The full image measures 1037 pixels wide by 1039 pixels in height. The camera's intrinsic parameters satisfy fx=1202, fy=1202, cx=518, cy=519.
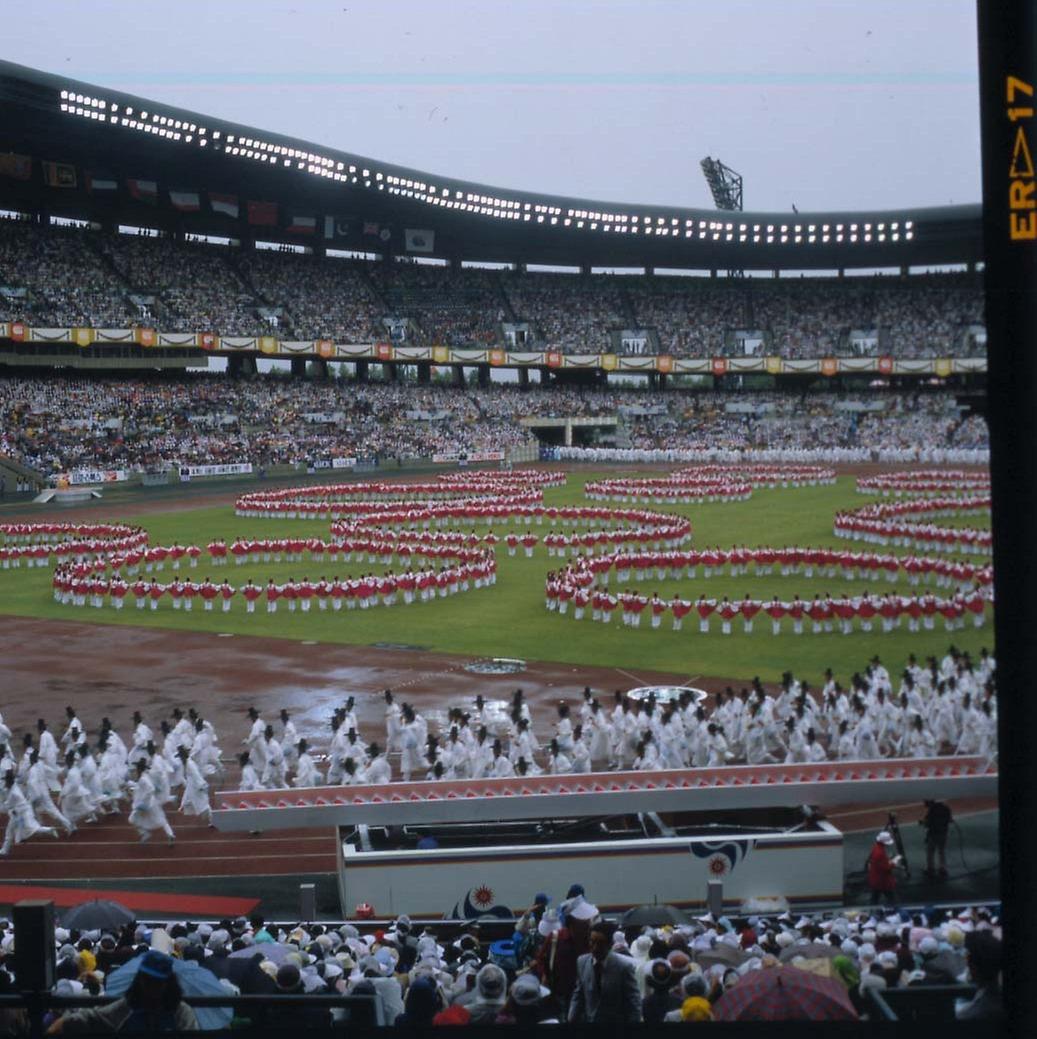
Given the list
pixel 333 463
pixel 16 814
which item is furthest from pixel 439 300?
pixel 16 814

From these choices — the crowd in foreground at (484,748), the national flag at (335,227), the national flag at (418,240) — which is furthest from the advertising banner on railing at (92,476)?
the crowd in foreground at (484,748)

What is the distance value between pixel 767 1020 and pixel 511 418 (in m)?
65.9

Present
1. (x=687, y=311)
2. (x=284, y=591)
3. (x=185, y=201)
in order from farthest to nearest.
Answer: (x=687, y=311) → (x=185, y=201) → (x=284, y=591)

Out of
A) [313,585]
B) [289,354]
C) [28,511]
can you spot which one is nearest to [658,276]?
[289,354]

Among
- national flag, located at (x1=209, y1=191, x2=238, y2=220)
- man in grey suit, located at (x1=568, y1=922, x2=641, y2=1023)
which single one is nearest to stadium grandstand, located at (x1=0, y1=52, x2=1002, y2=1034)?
man in grey suit, located at (x1=568, y1=922, x2=641, y2=1023)

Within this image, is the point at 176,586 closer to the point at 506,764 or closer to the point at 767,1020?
the point at 506,764

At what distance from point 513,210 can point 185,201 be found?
1694 centimetres

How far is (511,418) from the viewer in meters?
69.7

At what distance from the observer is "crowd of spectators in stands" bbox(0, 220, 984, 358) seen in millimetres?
57125

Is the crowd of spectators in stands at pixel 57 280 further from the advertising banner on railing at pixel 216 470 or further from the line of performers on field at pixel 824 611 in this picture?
the line of performers on field at pixel 824 611

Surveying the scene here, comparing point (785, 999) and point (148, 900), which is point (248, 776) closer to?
point (148, 900)

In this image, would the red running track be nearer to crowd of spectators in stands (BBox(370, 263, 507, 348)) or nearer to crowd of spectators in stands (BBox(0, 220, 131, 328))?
crowd of spectators in stands (BBox(0, 220, 131, 328))

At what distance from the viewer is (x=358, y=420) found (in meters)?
63.8

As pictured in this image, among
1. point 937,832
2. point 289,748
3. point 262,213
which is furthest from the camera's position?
point 262,213
